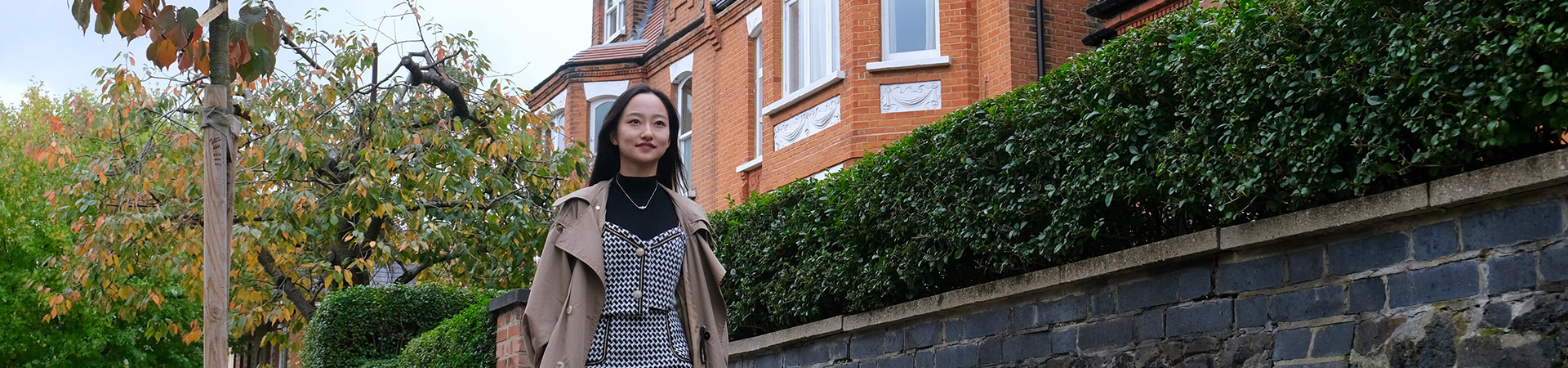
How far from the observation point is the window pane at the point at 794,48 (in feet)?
54.5

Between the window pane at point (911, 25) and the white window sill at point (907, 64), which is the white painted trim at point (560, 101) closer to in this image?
the window pane at point (911, 25)

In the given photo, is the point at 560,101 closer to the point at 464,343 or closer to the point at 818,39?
the point at 818,39


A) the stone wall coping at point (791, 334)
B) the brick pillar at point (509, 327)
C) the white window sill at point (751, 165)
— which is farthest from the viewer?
the white window sill at point (751, 165)

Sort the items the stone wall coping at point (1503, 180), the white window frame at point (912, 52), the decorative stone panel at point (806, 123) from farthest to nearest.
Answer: the decorative stone panel at point (806, 123) → the white window frame at point (912, 52) → the stone wall coping at point (1503, 180)

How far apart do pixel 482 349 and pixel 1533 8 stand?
7193mm

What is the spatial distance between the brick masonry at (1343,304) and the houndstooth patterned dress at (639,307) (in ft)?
8.45

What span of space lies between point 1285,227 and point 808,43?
1131 cm

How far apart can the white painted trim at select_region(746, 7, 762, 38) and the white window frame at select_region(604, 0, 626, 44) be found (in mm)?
6441

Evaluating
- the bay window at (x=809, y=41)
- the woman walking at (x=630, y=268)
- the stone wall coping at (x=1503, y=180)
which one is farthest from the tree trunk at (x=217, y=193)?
the bay window at (x=809, y=41)

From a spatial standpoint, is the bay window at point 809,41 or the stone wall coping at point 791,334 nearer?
the stone wall coping at point 791,334

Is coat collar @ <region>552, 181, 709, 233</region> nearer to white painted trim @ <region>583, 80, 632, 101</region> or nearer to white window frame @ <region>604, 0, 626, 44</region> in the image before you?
white painted trim @ <region>583, 80, 632, 101</region>

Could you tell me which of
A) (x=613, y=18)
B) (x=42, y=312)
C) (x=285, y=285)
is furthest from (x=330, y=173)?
(x=42, y=312)

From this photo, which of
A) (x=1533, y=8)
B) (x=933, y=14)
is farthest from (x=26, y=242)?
(x=1533, y=8)

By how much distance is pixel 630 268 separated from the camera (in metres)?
4.30
